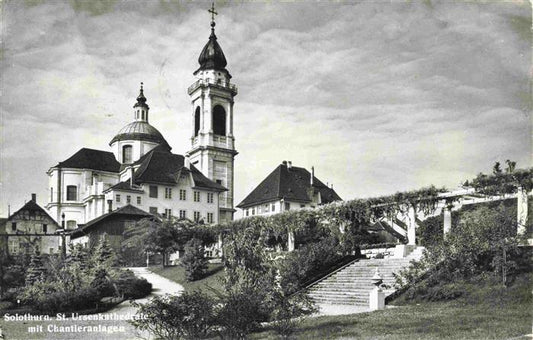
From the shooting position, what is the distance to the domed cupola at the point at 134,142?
6041 centimetres

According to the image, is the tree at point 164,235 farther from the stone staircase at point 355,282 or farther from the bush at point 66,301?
the bush at point 66,301

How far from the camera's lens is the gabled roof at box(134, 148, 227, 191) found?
49.8 metres

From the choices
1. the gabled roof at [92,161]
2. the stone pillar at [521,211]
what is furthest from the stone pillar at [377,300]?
the gabled roof at [92,161]

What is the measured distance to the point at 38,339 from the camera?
12.8 metres

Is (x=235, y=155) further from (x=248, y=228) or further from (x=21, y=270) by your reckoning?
(x=21, y=270)

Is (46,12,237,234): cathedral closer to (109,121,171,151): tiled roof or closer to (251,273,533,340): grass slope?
(109,121,171,151): tiled roof

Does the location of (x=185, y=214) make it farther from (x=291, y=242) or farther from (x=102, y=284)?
(x=102, y=284)

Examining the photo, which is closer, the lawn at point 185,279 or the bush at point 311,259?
the bush at point 311,259

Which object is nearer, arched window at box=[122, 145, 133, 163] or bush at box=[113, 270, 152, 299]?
bush at box=[113, 270, 152, 299]

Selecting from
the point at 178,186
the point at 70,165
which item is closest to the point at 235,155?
the point at 178,186

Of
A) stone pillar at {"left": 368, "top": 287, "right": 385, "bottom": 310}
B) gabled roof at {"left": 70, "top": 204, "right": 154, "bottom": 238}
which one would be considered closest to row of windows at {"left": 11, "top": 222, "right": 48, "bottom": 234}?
gabled roof at {"left": 70, "top": 204, "right": 154, "bottom": 238}

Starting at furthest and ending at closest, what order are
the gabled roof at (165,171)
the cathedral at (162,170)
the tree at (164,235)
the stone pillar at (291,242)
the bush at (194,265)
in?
1. the gabled roof at (165,171)
2. the cathedral at (162,170)
3. the tree at (164,235)
4. the stone pillar at (291,242)
5. the bush at (194,265)

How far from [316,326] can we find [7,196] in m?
10.8

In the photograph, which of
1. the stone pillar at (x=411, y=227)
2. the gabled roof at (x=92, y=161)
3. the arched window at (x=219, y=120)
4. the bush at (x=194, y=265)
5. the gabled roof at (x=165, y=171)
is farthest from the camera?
the arched window at (x=219, y=120)
